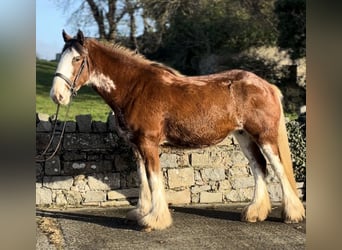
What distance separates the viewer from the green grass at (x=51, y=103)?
5.18 meters

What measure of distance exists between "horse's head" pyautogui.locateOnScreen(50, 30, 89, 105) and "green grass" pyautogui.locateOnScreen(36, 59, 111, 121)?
62.2 inches

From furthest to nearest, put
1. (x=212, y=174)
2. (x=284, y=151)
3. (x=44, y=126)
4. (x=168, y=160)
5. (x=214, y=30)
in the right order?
(x=214, y=30) → (x=212, y=174) → (x=168, y=160) → (x=44, y=126) → (x=284, y=151)

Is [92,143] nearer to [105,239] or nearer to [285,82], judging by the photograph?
[105,239]

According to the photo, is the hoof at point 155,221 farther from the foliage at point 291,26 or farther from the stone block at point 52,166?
the foliage at point 291,26

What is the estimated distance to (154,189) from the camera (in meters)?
3.55

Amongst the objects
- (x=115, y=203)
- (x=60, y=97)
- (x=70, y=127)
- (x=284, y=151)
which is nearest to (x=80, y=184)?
(x=115, y=203)

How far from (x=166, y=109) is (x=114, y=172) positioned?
46.5 inches

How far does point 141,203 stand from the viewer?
12.6 ft

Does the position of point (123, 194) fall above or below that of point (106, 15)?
below

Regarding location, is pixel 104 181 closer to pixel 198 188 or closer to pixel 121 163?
pixel 121 163

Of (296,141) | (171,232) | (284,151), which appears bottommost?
(171,232)

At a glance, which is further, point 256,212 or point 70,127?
point 70,127

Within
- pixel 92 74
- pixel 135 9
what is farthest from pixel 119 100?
pixel 135 9
